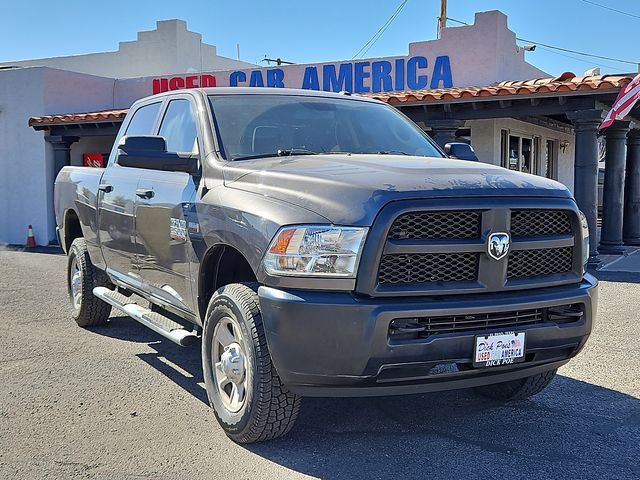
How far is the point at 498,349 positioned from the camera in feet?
11.9

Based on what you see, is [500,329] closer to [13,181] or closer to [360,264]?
[360,264]

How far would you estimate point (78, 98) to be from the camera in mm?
18984

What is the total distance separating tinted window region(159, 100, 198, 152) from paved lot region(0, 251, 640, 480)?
170cm

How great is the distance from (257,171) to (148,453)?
1.65m

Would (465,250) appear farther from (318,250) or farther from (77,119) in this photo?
(77,119)

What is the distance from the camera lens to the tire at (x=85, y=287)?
673 centimetres

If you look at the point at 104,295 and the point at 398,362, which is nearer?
the point at 398,362

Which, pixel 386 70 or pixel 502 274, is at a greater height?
pixel 386 70

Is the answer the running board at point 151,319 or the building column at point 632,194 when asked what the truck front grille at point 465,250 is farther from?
the building column at point 632,194

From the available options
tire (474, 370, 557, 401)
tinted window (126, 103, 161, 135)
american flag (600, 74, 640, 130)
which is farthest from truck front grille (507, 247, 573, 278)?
american flag (600, 74, 640, 130)

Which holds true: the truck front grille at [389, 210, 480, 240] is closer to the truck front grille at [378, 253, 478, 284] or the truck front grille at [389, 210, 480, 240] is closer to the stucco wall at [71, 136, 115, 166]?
the truck front grille at [378, 253, 478, 284]

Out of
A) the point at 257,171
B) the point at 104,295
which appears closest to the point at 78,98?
the point at 104,295

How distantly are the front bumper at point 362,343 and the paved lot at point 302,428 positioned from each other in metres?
0.45

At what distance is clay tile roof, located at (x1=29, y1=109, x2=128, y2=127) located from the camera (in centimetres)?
1627
